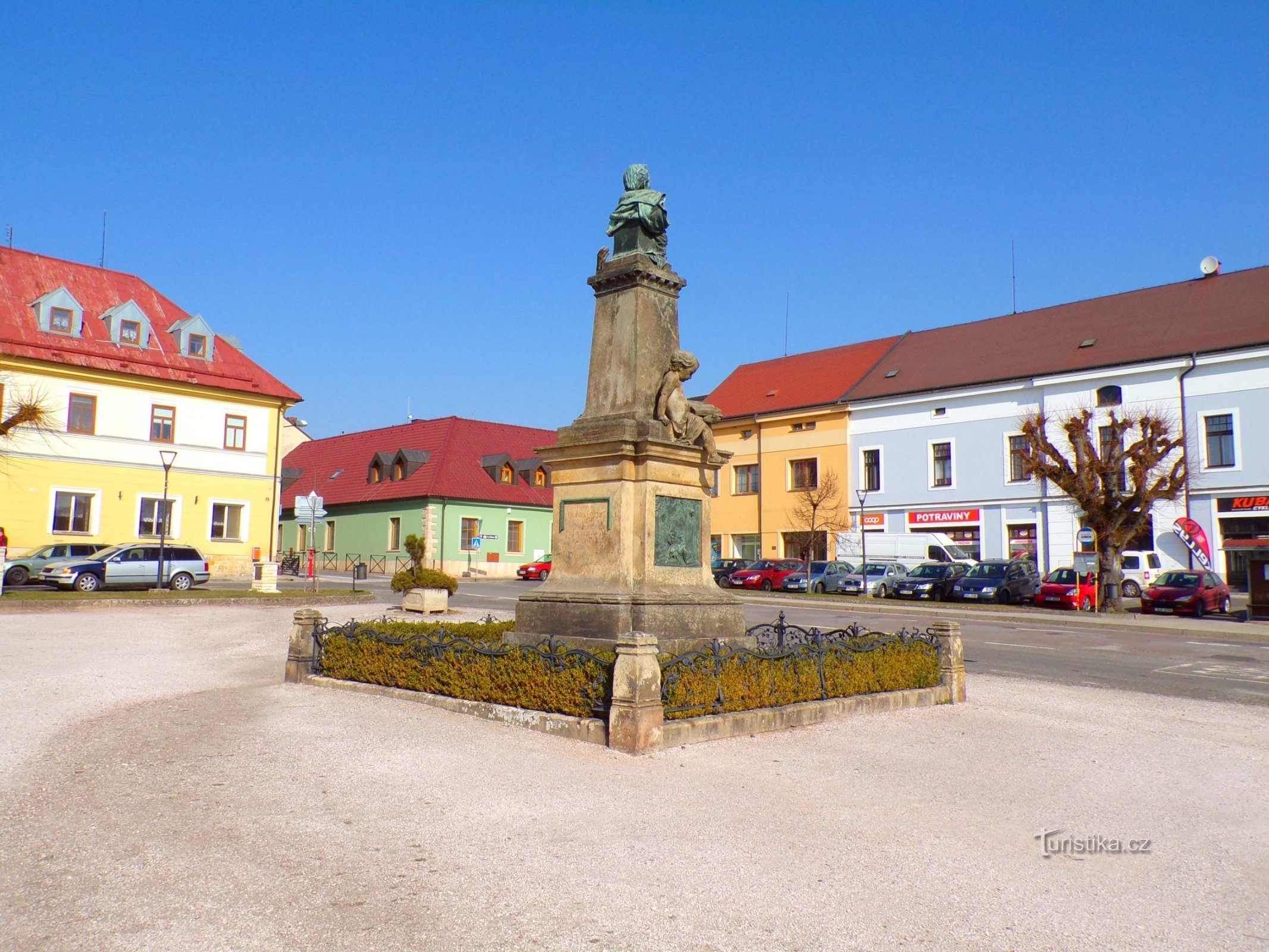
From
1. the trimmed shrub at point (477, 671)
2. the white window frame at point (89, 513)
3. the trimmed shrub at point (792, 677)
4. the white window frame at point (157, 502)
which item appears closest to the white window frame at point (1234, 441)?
the trimmed shrub at point (792, 677)

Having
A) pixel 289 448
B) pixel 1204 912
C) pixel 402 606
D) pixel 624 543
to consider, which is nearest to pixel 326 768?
pixel 624 543

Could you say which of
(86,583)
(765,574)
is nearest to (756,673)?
(86,583)

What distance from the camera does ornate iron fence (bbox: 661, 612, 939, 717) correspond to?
27.1 feet

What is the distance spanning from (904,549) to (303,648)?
33.4 m

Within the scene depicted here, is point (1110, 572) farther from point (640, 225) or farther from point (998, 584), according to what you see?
point (640, 225)

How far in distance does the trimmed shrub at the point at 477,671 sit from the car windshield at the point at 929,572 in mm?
26669

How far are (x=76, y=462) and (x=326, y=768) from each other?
33182mm

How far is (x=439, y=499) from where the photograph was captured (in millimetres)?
50500

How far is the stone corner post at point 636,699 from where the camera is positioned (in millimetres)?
7656

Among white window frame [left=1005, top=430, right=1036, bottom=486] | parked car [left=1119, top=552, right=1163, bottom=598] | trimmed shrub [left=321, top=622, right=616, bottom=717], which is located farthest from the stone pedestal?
white window frame [left=1005, top=430, right=1036, bottom=486]

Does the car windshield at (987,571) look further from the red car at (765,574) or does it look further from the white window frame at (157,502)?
the white window frame at (157,502)

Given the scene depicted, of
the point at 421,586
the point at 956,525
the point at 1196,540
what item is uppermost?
the point at 956,525

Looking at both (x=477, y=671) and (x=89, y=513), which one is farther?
(x=89, y=513)

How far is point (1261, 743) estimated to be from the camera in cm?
952
